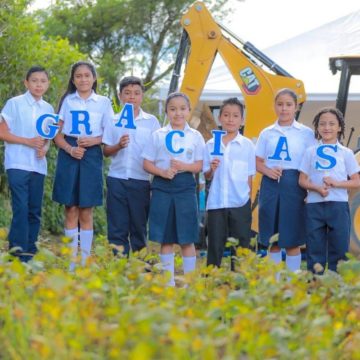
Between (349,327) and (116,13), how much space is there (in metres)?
27.9

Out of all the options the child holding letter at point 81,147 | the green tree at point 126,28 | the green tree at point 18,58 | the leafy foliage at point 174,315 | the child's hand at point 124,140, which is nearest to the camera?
the leafy foliage at point 174,315

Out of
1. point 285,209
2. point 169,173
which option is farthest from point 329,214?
point 169,173

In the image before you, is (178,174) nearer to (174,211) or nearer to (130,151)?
(174,211)

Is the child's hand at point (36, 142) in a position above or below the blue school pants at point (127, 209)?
above

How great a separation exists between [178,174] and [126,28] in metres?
25.4

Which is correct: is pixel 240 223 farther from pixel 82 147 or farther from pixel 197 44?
pixel 197 44

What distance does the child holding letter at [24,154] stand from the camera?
6867 millimetres

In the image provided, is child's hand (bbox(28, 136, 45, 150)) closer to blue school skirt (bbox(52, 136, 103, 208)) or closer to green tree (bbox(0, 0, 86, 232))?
blue school skirt (bbox(52, 136, 103, 208))

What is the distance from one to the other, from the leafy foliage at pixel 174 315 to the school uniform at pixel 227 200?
5.51 feet

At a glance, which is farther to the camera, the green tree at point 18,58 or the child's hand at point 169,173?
the green tree at point 18,58

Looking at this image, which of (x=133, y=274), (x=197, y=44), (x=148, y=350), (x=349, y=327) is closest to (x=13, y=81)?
(x=197, y=44)

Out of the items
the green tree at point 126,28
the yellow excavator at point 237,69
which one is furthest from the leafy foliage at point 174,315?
the green tree at point 126,28

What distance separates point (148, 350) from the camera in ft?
9.69

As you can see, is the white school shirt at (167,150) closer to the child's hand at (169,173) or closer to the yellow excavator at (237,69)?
the child's hand at (169,173)
